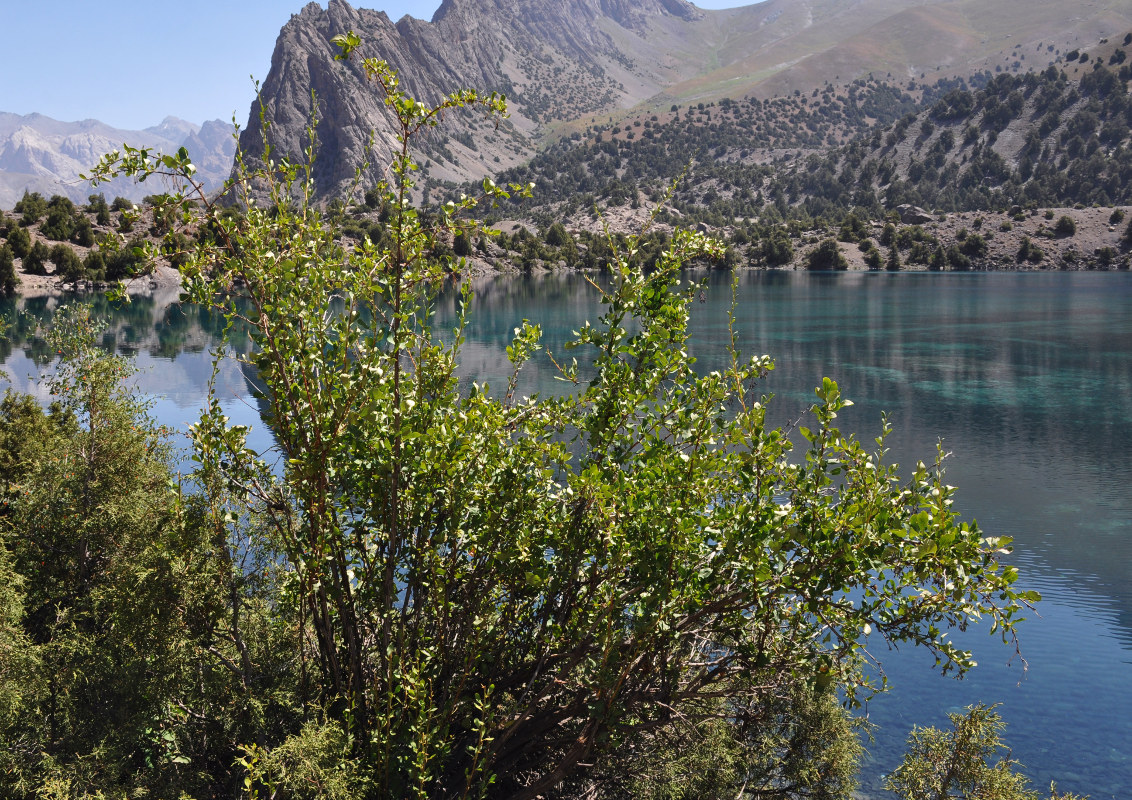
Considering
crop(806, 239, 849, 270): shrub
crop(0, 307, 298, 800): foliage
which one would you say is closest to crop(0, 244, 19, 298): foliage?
crop(0, 307, 298, 800): foliage

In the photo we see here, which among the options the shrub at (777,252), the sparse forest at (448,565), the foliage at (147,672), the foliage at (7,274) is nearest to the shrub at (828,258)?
the shrub at (777,252)

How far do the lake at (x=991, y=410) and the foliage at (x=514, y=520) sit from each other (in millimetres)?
917

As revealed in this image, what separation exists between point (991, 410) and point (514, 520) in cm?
2524

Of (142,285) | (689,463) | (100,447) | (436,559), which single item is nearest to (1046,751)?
(689,463)

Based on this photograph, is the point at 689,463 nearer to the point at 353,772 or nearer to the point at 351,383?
the point at 351,383

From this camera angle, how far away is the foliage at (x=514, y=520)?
379cm

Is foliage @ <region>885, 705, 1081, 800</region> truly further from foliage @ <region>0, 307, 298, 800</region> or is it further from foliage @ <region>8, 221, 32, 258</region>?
foliage @ <region>8, 221, 32, 258</region>

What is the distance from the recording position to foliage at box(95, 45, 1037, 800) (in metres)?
3.79

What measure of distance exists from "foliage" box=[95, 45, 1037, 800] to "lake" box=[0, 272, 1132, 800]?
92 cm

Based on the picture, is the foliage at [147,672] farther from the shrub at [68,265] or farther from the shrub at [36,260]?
the shrub at [36,260]

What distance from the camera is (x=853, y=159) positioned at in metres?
147

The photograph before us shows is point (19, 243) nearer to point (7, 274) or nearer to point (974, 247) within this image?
point (7, 274)

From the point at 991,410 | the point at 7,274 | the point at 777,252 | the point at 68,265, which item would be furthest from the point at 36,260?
the point at 777,252

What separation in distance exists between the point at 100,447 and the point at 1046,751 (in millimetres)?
9898
